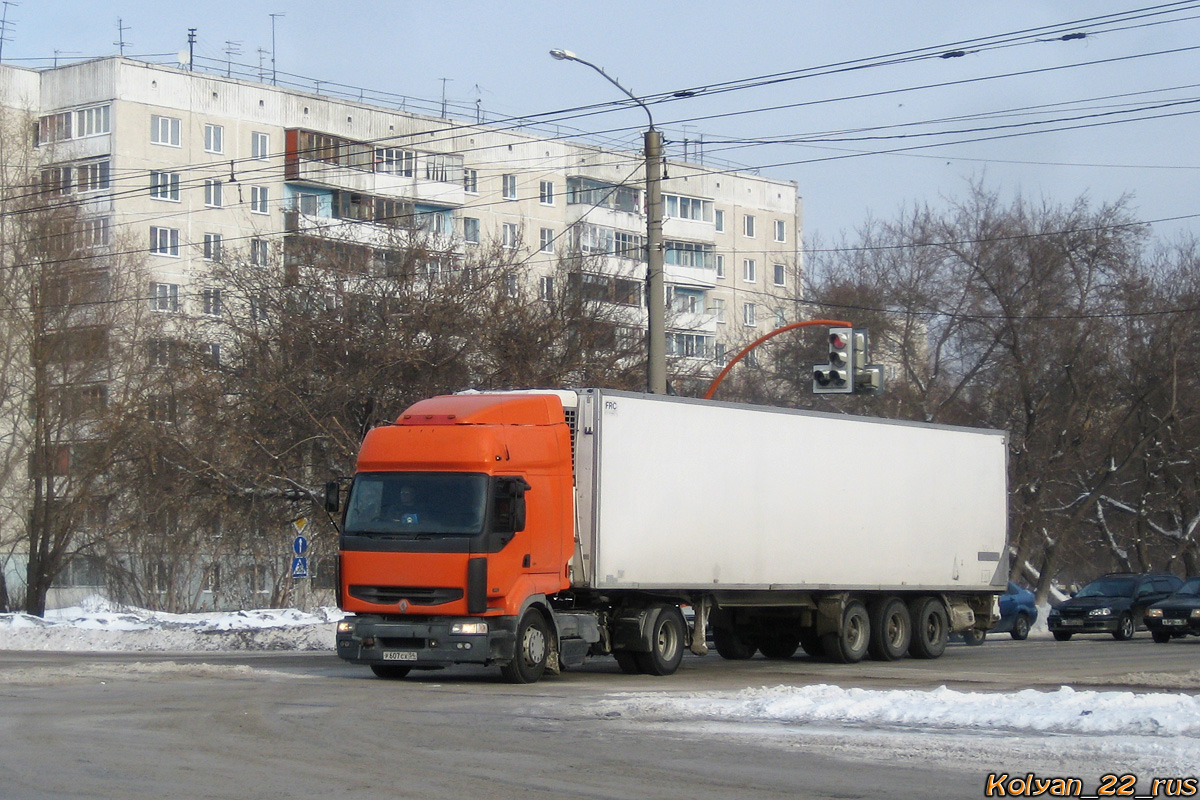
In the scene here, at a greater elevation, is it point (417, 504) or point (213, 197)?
point (213, 197)

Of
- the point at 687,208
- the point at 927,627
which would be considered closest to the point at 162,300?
the point at 927,627

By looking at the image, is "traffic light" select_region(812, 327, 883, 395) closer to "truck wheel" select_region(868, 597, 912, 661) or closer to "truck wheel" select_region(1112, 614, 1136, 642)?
"truck wheel" select_region(868, 597, 912, 661)

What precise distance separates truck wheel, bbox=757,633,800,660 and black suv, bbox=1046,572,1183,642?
11446mm

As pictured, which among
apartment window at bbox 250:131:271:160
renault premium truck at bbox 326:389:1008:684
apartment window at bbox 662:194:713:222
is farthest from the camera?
apartment window at bbox 662:194:713:222

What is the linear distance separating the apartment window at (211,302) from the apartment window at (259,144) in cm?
3061

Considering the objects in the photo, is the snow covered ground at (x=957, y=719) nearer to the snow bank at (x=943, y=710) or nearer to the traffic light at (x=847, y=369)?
the snow bank at (x=943, y=710)

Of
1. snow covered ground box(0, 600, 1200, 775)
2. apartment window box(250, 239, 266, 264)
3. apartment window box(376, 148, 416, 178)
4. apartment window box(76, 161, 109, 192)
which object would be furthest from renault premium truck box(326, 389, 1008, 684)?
apartment window box(376, 148, 416, 178)

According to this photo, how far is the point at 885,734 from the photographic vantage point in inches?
471

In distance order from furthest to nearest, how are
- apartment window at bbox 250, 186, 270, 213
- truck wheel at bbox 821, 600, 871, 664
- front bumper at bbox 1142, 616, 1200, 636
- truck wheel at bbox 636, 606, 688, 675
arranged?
apartment window at bbox 250, 186, 270, 213, front bumper at bbox 1142, 616, 1200, 636, truck wheel at bbox 821, 600, 871, 664, truck wheel at bbox 636, 606, 688, 675

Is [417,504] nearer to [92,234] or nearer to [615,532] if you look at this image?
[615,532]

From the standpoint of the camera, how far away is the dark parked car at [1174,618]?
2939 centimetres

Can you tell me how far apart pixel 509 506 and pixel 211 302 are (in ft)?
66.8

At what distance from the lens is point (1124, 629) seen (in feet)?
107

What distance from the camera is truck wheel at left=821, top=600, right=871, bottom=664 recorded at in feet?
72.1
